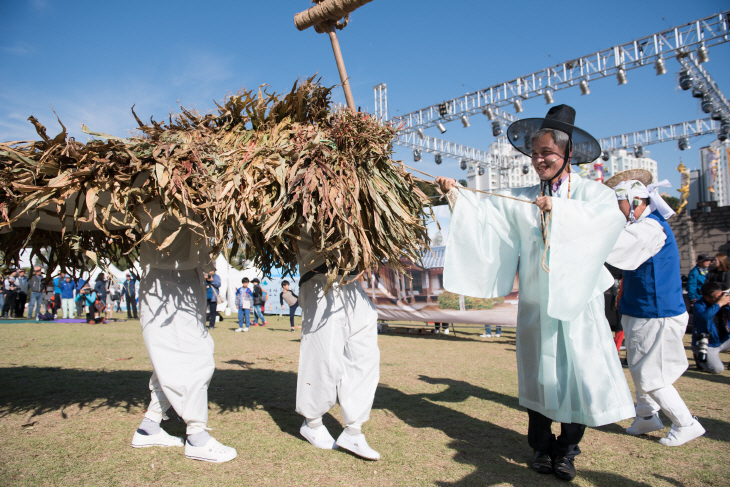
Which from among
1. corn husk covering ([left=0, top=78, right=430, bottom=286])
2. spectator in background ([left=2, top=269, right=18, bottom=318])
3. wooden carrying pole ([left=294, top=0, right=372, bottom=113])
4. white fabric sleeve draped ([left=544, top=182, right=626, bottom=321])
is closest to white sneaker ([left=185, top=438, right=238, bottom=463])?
corn husk covering ([left=0, top=78, right=430, bottom=286])

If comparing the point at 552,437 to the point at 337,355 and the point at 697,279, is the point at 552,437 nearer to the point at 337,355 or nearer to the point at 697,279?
the point at 337,355

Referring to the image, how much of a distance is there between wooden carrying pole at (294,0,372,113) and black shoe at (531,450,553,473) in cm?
262

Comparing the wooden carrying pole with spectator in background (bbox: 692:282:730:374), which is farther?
spectator in background (bbox: 692:282:730:374)

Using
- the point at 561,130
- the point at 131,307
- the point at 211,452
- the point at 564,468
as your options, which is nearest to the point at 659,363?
the point at 564,468

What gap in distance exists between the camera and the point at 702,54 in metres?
12.0

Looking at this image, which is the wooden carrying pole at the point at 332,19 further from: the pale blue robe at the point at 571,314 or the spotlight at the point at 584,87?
the spotlight at the point at 584,87

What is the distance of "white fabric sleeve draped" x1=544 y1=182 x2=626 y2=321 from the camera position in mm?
2623

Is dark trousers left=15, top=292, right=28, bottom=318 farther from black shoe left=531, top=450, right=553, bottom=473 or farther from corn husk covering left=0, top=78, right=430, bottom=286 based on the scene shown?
black shoe left=531, top=450, right=553, bottom=473

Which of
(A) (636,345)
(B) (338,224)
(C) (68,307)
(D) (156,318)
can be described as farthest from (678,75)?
(C) (68,307)

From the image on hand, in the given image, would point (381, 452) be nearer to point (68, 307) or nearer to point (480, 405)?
point (480, 405)

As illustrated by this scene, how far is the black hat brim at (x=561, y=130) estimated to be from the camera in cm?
296

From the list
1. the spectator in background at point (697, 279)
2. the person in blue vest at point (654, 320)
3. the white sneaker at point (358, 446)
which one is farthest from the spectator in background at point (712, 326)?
the white sneaker at point (358, 446)

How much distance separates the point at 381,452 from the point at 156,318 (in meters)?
1.72

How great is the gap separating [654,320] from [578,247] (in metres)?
1.26
